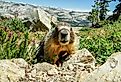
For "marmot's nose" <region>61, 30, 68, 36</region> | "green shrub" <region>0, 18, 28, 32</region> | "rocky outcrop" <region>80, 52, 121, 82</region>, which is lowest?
"green shrub" <region>0, 18, 28, 32</region>

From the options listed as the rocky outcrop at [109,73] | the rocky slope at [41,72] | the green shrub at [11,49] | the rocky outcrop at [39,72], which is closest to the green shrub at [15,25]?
the green shrub at [11,49]

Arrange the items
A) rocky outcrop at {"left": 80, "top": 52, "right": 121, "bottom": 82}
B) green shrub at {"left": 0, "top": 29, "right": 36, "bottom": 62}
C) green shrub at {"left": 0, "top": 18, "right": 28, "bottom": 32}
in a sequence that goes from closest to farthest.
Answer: rocky outcrop at {"left": 80, "top": 52, "right": 121, "bottom": 82} → green shrub at {"left": 0, "top": 29, "right": 36, "bottom": 62} → green shrub at {"left": 0, "top": 18, "right": 28, "bottom": 32}

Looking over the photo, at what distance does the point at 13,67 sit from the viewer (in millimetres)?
5930

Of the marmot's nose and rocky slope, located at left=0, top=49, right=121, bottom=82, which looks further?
the marmot's nose

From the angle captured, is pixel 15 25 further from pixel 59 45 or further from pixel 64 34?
pixel 64 34

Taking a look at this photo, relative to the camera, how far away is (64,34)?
24.2 feet

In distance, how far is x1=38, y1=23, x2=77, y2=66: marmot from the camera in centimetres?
744

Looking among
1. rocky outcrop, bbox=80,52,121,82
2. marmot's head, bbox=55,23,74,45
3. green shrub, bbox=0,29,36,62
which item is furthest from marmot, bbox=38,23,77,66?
rocky outcrop, bbox=80,52,121,82

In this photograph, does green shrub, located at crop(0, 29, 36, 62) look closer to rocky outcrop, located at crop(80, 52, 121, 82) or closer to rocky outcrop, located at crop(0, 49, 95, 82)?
rocky outcrop, located at crop(0, 49, 95, 82)

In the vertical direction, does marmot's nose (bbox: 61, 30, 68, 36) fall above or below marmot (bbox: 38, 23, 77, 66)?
above

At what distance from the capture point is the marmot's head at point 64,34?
7367 mm

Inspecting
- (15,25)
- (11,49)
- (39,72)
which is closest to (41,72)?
(39,72)

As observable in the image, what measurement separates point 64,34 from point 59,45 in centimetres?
30

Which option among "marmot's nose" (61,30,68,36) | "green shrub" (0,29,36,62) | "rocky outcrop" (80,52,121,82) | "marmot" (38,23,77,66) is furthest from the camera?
"green shrub" (0,29,36,62)
